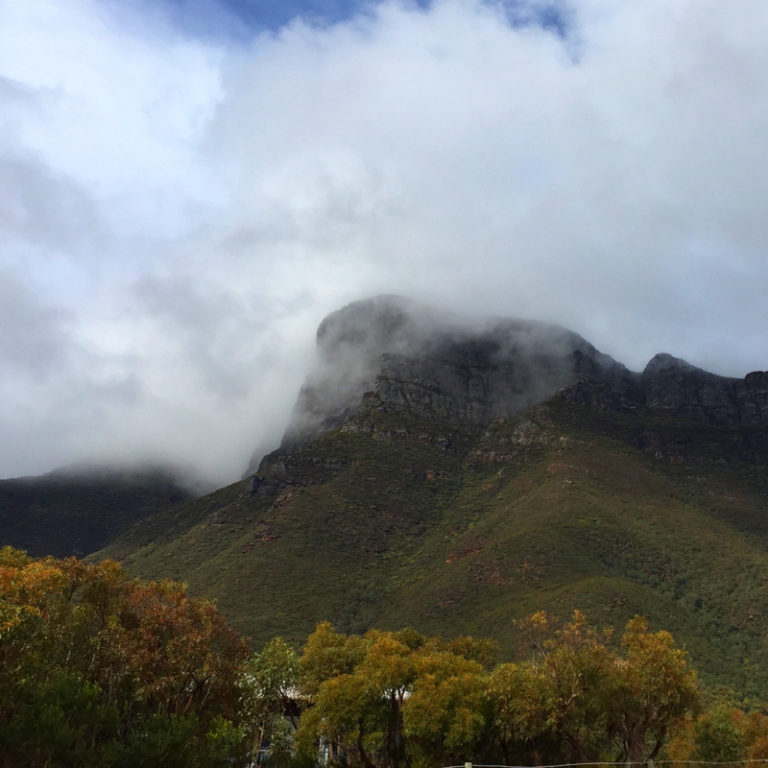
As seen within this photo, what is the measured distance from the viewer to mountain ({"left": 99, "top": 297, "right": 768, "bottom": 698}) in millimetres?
94375

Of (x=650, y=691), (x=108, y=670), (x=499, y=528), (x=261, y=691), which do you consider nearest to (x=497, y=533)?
(x=499, y=528)

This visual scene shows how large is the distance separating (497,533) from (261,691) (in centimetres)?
8381

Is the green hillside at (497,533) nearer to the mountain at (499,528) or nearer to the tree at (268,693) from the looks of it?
the mountain at (499,528)

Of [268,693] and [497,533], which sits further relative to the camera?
[497,533]

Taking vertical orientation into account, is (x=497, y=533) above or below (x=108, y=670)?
above

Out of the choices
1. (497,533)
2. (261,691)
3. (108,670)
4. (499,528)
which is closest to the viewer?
(108,670)

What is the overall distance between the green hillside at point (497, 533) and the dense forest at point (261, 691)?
41.8m

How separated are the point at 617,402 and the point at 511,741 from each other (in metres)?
166

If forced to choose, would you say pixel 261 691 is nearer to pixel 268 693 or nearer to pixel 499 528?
pixel 268 693

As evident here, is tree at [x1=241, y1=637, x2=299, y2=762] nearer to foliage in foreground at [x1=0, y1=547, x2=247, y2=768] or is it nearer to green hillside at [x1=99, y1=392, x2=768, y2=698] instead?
foliage in foreground at [x1=0, y1=547, x2=247, y2=768]

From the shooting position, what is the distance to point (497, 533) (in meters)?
120

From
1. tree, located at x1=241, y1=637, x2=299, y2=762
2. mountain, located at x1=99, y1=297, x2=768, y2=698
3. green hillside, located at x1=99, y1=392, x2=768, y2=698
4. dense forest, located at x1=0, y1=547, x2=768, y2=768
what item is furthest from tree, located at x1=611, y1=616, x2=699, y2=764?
green hillside, located at x1=99, y1=392, x2=768, y2=698

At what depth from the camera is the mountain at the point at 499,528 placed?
9438 centimetres

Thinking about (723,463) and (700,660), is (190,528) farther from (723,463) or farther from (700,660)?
(723,463)
